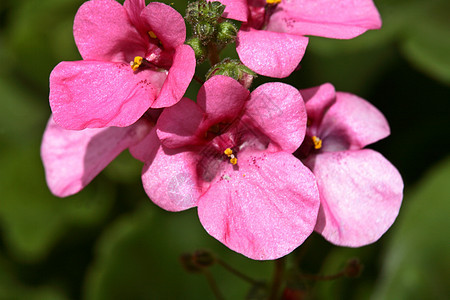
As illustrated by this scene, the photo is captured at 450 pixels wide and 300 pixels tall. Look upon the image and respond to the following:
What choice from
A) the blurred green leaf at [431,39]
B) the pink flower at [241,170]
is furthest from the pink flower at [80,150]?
the blurred green leaf at [431,39]

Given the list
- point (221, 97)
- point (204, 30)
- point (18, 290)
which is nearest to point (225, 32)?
point (204, 30)

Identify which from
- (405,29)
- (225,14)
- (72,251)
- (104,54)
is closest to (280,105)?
(225,14)

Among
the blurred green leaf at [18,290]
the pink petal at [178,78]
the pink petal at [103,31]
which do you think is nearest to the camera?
the pink petal at [178,78]

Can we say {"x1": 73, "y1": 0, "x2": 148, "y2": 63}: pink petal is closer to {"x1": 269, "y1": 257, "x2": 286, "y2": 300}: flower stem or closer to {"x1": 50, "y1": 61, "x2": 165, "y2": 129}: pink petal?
{"x1": 50, "y1": 61, "x2": 165, "y2": 129}: pink petal

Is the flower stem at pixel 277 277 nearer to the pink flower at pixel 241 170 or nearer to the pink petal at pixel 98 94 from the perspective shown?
the pink flower at pixel 241 170

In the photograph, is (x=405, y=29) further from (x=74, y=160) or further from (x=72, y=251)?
(x=72, y=251)

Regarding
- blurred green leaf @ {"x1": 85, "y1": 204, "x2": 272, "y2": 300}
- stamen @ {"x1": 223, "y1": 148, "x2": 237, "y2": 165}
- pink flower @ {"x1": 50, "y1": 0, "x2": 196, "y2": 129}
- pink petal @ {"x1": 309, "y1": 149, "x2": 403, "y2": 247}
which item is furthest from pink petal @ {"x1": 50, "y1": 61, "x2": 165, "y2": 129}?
blurred green leaf @ {"x1": 85, "y1": 204, "x2": 272, "y2": 300}

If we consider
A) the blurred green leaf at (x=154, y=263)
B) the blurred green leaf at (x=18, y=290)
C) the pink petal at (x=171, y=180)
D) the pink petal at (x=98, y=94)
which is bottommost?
the blurred green leaf at (x=18, y=290)
